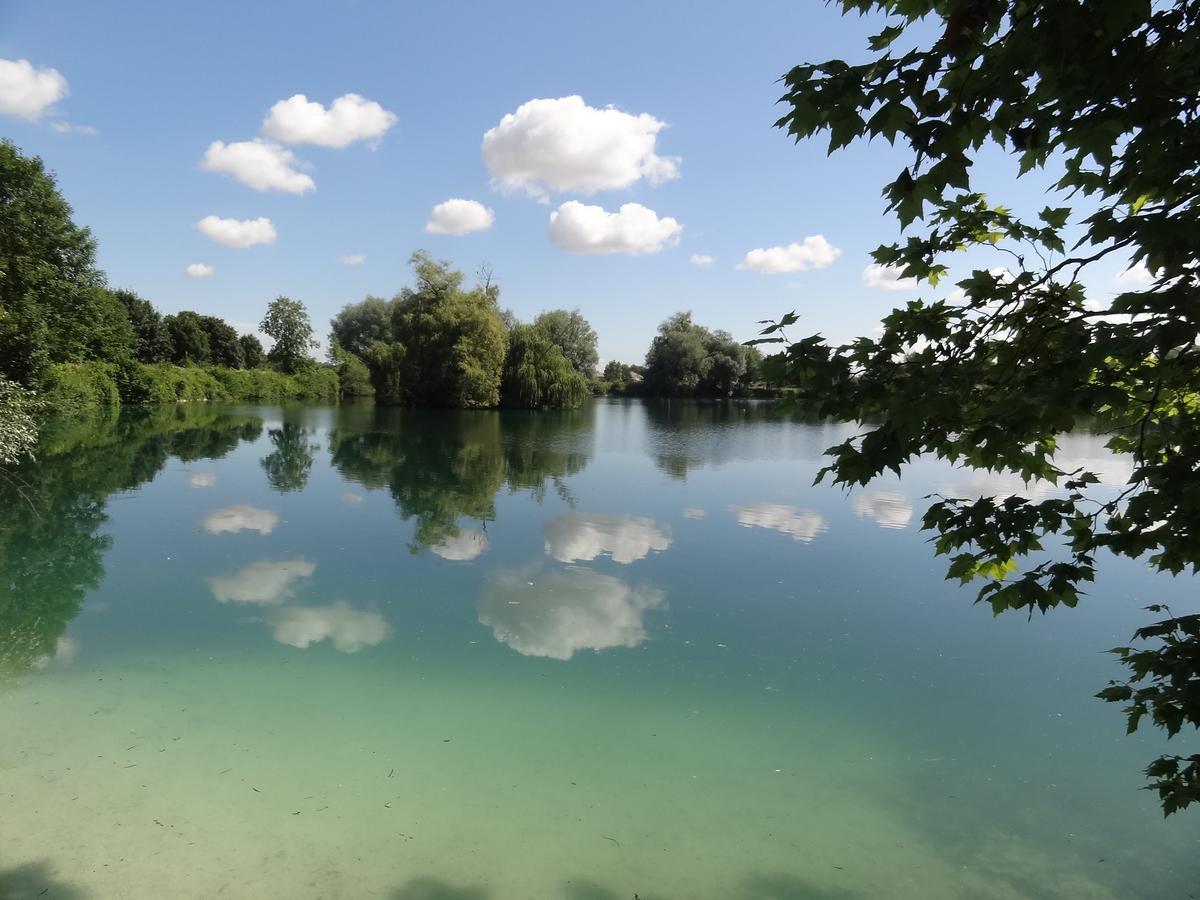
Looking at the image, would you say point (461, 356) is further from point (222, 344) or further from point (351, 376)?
point (222, 344)

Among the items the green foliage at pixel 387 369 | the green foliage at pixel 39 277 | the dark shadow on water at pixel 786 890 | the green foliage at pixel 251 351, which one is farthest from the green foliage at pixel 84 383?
the green foliage at pixel 251 351

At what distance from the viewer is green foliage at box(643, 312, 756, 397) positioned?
71.5 metres

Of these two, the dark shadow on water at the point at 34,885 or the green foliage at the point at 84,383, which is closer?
the dark shadow on water at the point at 34,885

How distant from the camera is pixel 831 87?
7.17ft

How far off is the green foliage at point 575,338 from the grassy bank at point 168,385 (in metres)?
22.2

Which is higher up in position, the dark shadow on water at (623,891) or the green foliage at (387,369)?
the green foliage at (387,369)

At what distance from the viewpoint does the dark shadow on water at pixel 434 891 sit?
3711 millimetres

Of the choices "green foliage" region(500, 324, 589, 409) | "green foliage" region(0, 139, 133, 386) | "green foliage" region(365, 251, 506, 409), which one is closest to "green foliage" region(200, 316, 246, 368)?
"green foliage" region(365, 251, 506, 409)

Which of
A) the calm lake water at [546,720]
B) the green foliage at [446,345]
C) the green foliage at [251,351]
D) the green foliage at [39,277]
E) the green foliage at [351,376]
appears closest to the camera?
the calm lake water at [546,720]

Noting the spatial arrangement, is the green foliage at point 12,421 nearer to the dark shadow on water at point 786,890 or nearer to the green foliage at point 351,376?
the dark shadow on water at point 786,890

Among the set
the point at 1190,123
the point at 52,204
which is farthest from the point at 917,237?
the point at 52,204

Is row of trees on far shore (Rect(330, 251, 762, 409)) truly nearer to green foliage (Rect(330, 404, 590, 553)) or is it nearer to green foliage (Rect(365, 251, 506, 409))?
green foliage (Rect(365, 251, 506, 409))

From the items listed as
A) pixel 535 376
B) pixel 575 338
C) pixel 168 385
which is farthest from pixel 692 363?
pixel 168 385

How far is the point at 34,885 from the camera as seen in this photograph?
11.7 feet
